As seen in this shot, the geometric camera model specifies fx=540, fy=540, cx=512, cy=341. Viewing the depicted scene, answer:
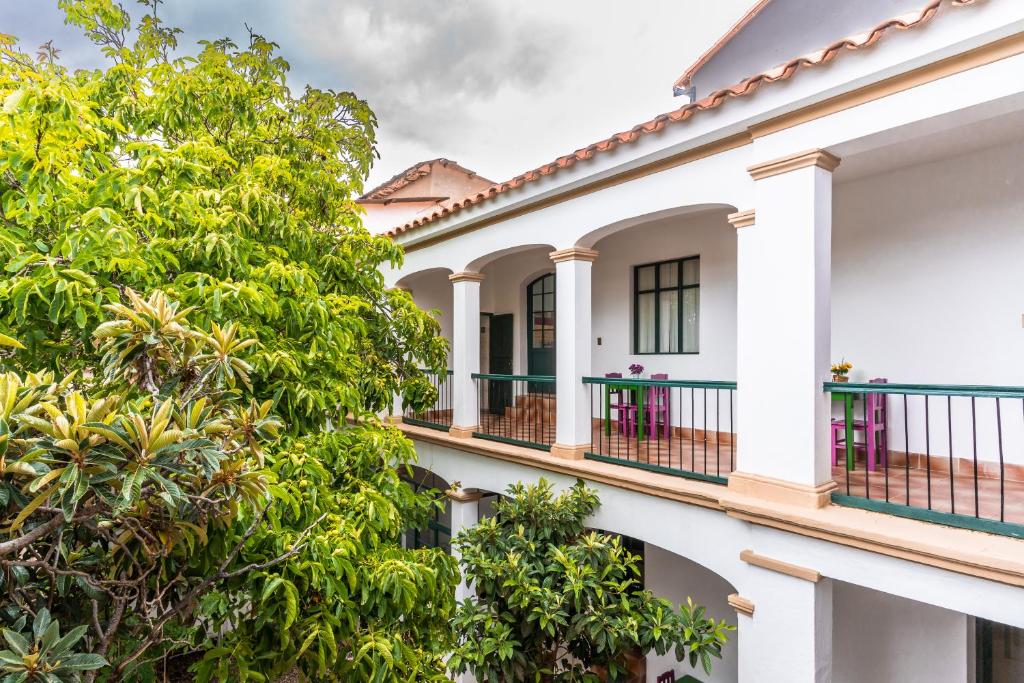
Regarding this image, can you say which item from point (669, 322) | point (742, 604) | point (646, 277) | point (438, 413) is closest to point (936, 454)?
point (742, 604)

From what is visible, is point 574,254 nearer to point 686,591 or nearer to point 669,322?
point 669,322

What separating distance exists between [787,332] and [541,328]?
701 cm

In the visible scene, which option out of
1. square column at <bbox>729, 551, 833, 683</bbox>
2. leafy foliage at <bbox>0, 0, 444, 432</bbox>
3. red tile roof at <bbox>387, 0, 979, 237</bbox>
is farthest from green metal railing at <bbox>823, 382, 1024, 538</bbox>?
leafy foliage at <bbox>0, 0, 444, 432</bbox>

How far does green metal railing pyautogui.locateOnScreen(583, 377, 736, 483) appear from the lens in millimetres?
5434

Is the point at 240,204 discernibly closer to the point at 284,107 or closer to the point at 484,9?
the point at 284,107

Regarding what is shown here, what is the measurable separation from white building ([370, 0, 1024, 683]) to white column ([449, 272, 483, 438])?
1.4 inches

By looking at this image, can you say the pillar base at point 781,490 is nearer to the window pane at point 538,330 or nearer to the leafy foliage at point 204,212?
the leafy foliage at point 204,212

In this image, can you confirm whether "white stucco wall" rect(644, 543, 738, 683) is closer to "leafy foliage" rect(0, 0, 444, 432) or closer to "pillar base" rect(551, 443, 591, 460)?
"pillar base" rect(551, 443, 591, 460)

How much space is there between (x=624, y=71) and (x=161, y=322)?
51.9 ft

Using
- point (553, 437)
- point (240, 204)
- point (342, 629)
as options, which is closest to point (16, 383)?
point (342, 629)

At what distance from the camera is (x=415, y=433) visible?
8883 mm

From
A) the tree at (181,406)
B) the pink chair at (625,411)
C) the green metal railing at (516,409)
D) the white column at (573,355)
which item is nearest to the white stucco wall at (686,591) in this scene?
the pink chair at (625,411)

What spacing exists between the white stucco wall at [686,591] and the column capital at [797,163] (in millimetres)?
4687

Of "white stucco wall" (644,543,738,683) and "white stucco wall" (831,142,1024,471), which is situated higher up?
"white stucco wall" (831,142,1024,471)
